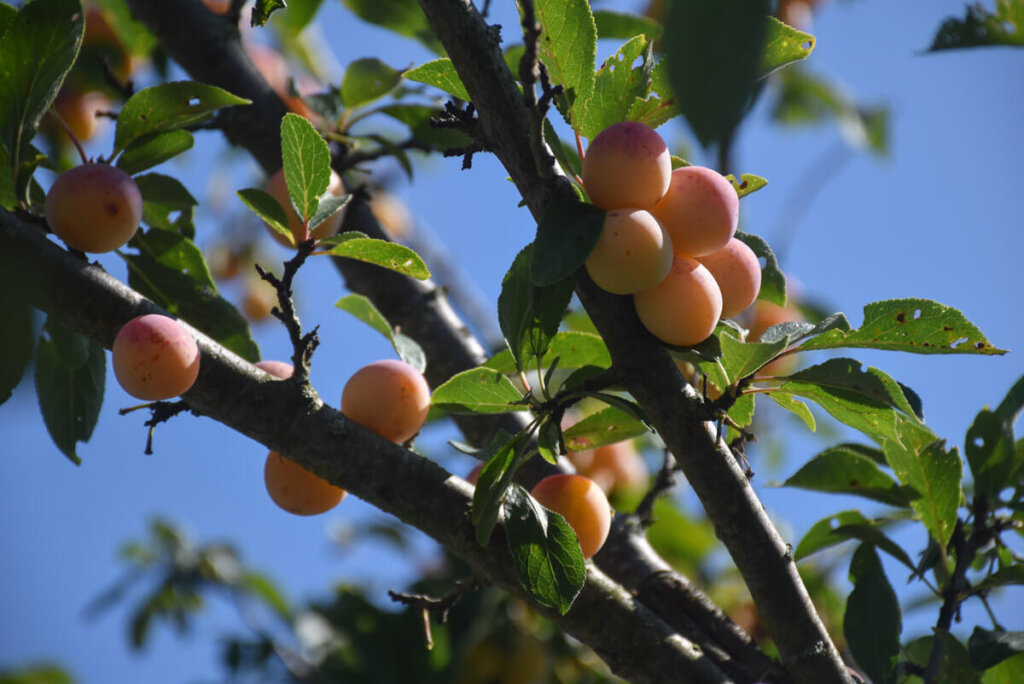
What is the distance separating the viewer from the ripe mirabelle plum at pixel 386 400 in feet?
3.65

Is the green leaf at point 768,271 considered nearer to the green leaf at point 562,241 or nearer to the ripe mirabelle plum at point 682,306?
the ripe mirabelle plum at point 682,306

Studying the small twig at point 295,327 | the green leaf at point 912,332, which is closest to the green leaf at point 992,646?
the green leaf at point 912,332

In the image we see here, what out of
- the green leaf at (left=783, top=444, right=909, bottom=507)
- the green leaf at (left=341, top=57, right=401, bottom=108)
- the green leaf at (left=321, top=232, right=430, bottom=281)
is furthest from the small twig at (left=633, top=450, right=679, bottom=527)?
the green leaf at (left=341, top=57, right=401, bottom=108)

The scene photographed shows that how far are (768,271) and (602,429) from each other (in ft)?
1.00

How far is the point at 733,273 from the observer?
938 millimetres

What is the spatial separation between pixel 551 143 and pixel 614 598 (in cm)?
56

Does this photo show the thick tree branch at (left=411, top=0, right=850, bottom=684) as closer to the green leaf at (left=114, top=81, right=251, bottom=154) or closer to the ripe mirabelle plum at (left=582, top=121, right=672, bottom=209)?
the ripe mirabelle plum at (left=582, top=121, right=672, bottom=209)

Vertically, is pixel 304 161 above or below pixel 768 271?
below

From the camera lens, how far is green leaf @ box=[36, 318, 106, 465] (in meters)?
1.15

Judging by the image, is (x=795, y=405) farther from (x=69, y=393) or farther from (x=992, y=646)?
(x=69, y=393)

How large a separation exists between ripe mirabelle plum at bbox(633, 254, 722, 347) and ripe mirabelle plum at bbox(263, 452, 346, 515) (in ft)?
1.63

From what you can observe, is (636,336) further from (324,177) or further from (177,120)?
(177,120)

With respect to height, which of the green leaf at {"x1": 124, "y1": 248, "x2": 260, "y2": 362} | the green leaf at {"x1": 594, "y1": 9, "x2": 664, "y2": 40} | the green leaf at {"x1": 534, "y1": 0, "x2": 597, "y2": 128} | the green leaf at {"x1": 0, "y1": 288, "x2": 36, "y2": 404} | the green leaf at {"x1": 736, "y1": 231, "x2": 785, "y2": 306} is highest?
the green leaf at {"x1": 594, "y1": 9, "x2": 664, "y2": 40}

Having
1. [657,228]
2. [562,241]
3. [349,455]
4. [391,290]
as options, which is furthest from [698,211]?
[391,290]
